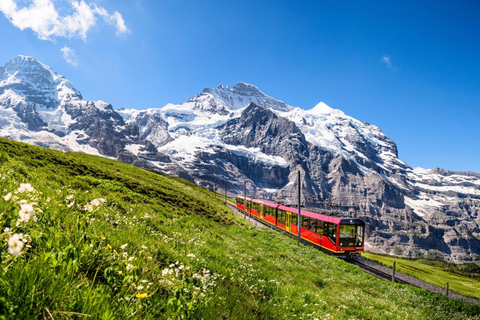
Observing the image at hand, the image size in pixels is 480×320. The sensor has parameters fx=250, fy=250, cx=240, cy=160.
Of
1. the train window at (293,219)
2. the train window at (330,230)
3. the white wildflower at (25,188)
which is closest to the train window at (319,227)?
the train window at (330,230)

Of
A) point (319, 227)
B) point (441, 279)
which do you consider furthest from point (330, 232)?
point (441, 279)

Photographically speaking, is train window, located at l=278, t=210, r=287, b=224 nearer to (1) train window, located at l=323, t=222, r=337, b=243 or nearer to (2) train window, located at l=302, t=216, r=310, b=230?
(2) train window, located at l=302, t=216, r=310, b=230

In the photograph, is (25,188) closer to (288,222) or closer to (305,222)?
(305,222)

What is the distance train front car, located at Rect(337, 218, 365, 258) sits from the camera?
96.1 ft

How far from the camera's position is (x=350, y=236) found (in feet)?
97.6

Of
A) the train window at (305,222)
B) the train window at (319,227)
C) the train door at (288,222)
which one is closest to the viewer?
the train window at (319,227)

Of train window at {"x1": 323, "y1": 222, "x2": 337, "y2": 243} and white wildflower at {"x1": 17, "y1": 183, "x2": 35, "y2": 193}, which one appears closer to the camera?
white wildflower at {"x1": 17, "y1": 183, "x2": 35, "y2": 193}

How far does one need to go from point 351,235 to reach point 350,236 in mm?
197

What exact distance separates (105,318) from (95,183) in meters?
17.8

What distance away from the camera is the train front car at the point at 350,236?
96.1 ft

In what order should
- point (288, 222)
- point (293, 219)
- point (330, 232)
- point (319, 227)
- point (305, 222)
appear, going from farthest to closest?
point (288, 222)
point (293, 219)
point (305, 222)
point (319, 227)
point (330, 232)

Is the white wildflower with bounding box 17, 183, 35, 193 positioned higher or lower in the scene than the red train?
higher

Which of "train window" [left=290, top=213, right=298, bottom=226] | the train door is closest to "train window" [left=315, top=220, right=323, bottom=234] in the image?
"train window" [left=290, top=213, right=298, bottom=226]

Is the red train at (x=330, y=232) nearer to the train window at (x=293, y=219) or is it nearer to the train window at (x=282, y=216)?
the train window at (x=293, y=219)
